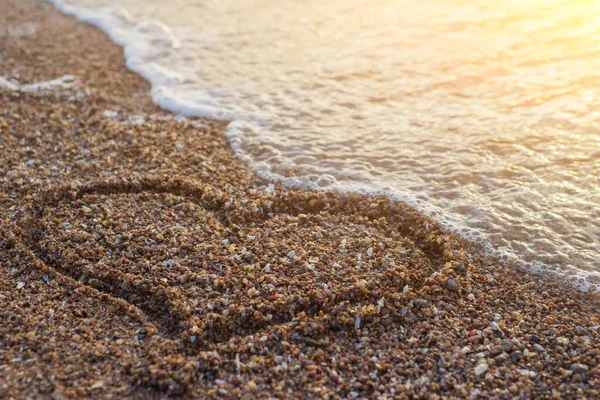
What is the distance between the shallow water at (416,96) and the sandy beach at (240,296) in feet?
1.52

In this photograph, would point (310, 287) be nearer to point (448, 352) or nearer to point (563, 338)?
point (448, 352)

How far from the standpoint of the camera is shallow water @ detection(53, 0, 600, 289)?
4.44 metres

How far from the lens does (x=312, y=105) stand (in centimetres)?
595

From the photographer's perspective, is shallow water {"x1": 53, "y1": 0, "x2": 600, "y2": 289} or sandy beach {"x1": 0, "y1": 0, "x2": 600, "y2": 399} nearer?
sandy beach {"x1": 0, "y1": 0, "x2": 600, "y2": 399}

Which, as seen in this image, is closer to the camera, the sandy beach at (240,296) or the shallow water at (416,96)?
the sandy beach at (240,296)

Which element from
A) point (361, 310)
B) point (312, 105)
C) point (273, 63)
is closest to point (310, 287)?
point (361, 310)

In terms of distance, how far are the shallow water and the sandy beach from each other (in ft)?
1.52

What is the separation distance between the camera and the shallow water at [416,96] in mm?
4441

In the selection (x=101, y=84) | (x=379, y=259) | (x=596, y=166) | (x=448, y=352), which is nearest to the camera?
(x=448, y=352)

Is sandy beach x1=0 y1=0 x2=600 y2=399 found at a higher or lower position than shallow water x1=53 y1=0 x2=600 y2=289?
lower

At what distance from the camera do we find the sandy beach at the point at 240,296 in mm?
3000

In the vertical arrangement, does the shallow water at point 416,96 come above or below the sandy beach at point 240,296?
above

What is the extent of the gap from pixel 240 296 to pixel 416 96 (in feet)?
11.5

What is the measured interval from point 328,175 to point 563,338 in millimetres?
2271
